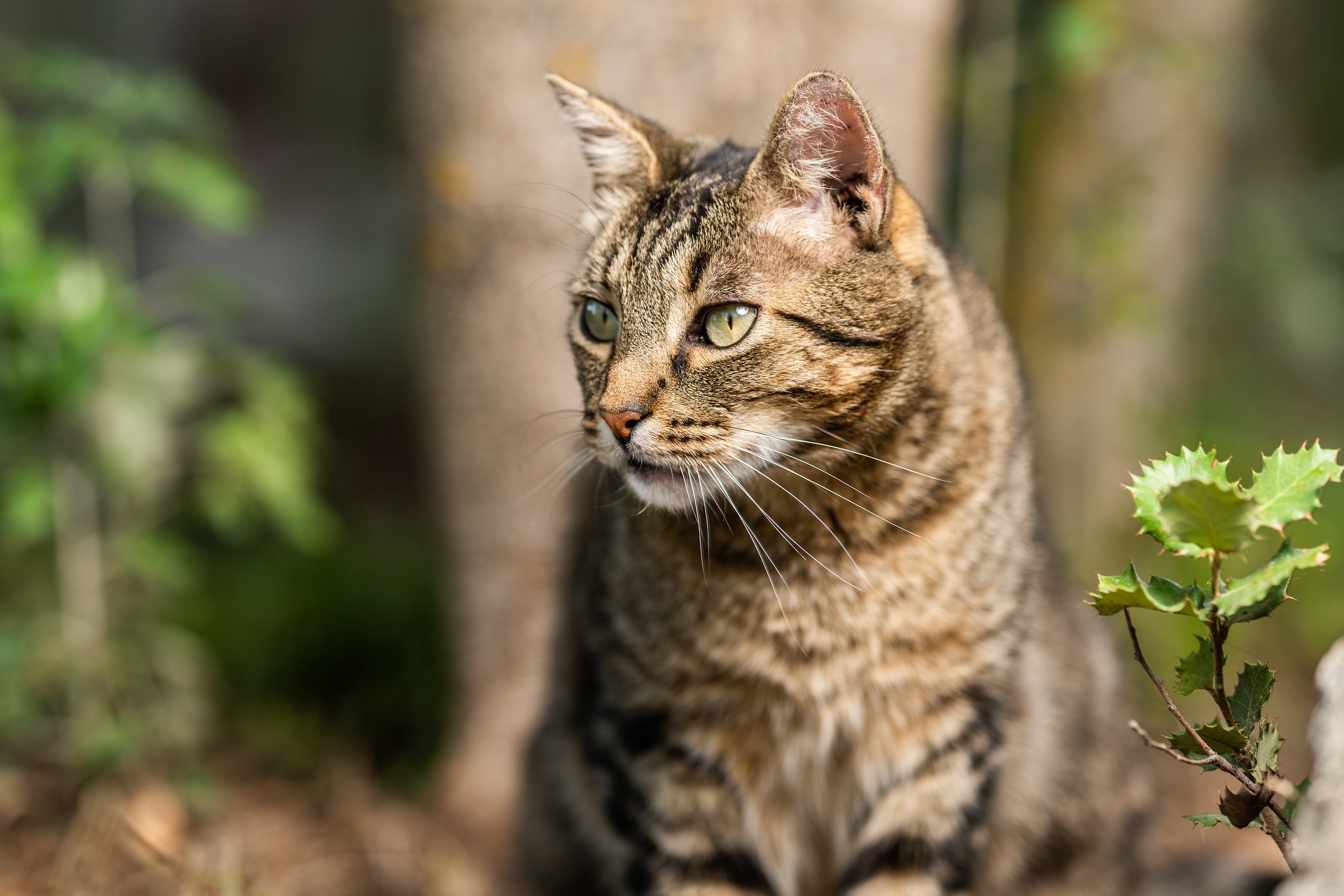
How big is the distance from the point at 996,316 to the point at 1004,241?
2.29 m

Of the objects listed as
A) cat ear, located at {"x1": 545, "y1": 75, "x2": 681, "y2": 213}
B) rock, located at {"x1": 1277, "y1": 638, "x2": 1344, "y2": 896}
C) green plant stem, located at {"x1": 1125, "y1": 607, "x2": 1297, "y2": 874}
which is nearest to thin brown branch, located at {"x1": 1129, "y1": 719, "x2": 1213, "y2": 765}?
green plant stem, located at {"x1": 1125, "y1": 607, "x2": 1297, "y2": 874}

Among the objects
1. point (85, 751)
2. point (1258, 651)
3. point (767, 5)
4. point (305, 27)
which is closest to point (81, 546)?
point (85, 751)

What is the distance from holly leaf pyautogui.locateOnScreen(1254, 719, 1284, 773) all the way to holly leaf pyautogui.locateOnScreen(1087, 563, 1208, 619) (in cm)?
17

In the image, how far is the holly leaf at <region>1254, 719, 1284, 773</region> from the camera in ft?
4.28

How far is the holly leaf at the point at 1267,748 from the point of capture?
4.28ft

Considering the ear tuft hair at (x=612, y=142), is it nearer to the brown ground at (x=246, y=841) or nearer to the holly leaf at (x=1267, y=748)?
the holly leaf at (x=1267, y=748)

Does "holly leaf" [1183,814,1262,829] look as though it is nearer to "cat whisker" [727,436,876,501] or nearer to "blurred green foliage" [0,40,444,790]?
"cat whisker" [727,436,876,501]

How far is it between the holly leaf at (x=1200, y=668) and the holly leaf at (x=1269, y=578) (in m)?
0.08

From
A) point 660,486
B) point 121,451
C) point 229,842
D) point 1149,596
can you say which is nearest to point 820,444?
point 660,486

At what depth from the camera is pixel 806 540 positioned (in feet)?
6.29

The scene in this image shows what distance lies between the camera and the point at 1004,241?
4.26 meters

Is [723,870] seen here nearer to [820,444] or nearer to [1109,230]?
[820,444]

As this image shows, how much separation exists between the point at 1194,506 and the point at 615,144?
123cm

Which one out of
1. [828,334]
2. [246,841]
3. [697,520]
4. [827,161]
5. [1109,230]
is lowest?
[246,841]
